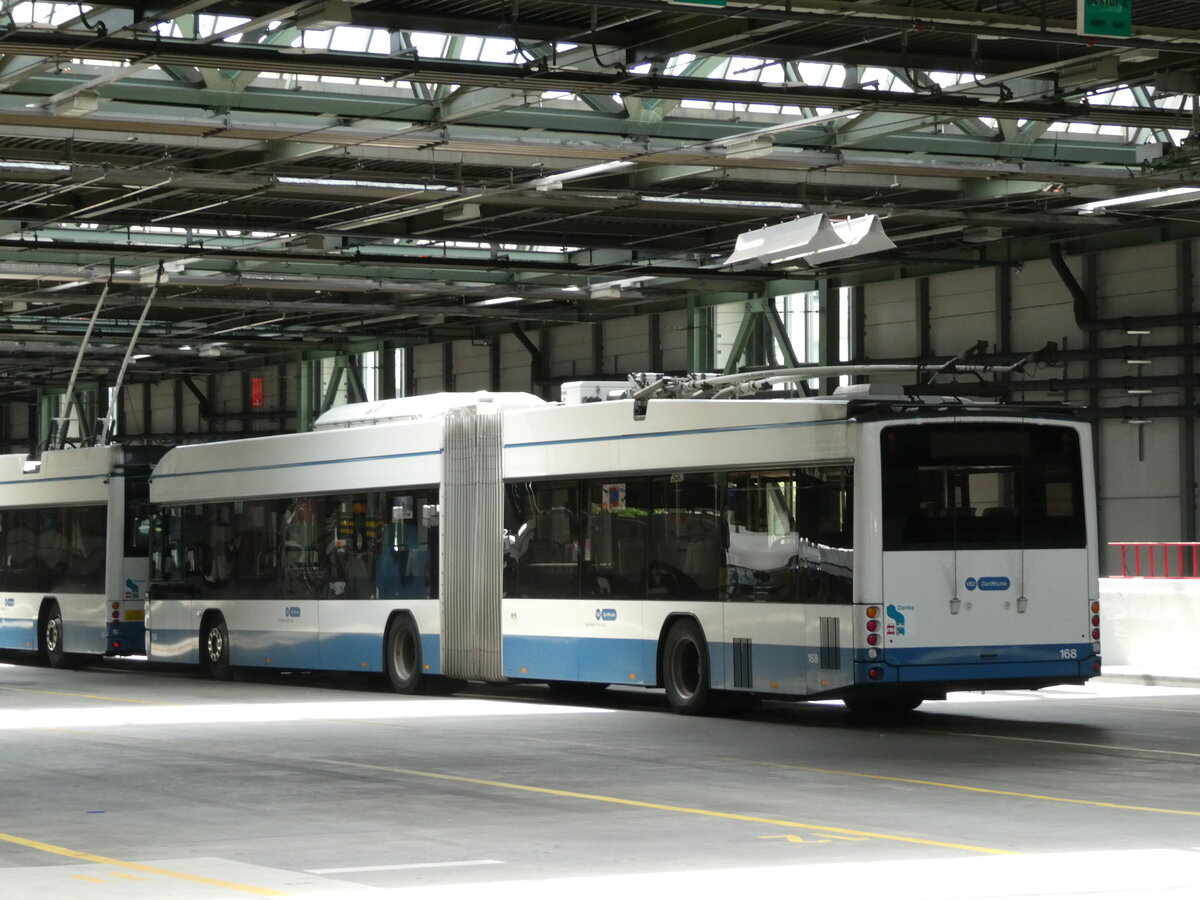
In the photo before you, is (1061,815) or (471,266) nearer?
(1061,815)

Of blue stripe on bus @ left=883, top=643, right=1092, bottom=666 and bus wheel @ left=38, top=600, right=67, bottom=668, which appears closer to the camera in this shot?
blue stripe on bus @ left=883, top=643, right=1092, bottom=666

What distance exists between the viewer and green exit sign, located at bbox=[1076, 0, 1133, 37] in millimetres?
16328

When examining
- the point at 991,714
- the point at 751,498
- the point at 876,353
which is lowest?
the point at 991,714

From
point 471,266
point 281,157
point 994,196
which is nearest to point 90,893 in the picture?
point 281,157

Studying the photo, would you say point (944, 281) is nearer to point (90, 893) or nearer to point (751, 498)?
point (751, 498)

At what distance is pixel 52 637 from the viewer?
3306 centimetres

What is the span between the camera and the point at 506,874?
1011 cm

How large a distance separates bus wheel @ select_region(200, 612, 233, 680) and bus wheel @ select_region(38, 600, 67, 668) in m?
4.57

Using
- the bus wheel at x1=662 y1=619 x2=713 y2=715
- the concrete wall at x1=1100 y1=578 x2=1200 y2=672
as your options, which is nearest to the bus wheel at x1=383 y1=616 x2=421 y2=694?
the bus wheel at x1=662 y1=619 x2=713 y2=715

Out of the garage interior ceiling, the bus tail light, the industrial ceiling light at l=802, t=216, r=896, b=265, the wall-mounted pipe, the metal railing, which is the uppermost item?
the garage interior ceiling

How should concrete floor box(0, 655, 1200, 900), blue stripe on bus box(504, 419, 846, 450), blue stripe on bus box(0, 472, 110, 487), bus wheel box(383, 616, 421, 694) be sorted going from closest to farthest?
1. concrete floor box(0, 655, 1200, 900)
2. blue stripe on bus box(504, 419, 846, 450)
3. bus wheel box(383, 616, 421, 694)
4. blue stripe on bus box(0, 472, 110, 487)

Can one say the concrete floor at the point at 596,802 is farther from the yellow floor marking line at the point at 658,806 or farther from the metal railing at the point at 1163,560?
the metal railing at the point at 1163,560

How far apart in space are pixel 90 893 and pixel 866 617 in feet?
33.2

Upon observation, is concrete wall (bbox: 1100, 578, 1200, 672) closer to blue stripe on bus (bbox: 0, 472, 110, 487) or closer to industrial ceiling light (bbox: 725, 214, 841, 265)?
industrial ceiling light (bbox: 725, 214, 841, 265)
